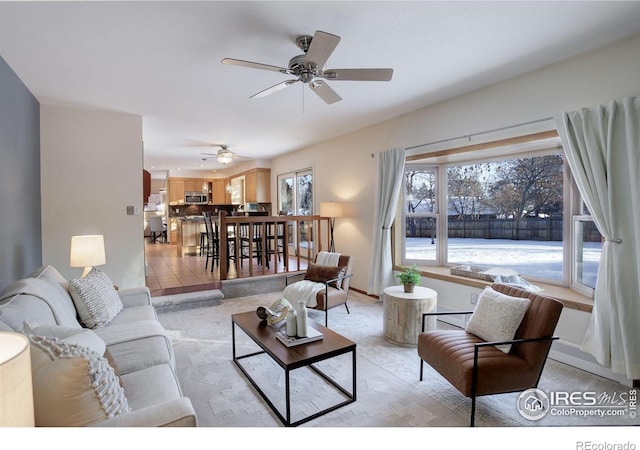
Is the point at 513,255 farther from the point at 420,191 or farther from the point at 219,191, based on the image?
the point at 219,191

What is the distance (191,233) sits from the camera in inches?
306

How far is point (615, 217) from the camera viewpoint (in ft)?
8.09

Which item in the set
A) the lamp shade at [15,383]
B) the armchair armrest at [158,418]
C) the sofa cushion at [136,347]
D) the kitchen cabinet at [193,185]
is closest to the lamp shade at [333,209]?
the sofa cushion at [136,347]

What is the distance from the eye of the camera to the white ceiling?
211 cm

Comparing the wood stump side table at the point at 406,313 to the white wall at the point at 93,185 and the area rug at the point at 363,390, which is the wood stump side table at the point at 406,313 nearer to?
the area rug at the point at 363,390

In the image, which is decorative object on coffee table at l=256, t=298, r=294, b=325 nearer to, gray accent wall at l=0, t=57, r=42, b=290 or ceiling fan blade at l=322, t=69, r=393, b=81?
ceiling fan blade at l=322, t=69, r=393, b=81

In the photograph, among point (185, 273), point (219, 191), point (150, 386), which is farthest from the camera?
point (219, 191)

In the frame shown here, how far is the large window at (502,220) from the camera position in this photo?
10.9ft

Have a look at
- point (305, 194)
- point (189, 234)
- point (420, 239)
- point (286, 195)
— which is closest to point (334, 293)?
point (420, 239)

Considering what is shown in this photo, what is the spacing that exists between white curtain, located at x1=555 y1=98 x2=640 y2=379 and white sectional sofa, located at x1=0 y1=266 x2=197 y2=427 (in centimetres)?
291

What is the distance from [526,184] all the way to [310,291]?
2.79 metres

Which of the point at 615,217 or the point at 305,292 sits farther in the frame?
the point at 305,292

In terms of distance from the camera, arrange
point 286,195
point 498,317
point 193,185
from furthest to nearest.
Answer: point 193,185 < point 286,195 < point 498,317

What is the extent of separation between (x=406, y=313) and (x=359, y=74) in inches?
87.5
